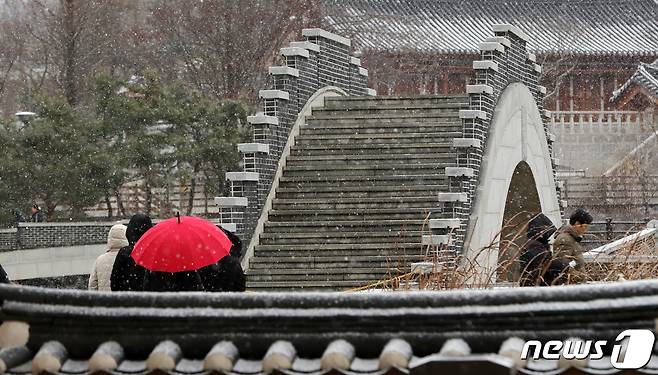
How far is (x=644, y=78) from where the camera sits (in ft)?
135

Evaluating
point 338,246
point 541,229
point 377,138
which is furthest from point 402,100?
point 541,229

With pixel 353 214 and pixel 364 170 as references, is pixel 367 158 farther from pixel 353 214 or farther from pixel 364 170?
pixel 353 214

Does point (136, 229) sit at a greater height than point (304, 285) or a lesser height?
greater

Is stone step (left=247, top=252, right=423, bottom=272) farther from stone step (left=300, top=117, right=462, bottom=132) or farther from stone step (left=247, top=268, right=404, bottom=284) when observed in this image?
stone step (left=300, top=117, right=462, bottom=132)

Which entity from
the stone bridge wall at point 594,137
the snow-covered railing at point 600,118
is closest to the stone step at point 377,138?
the stone bridge wall at point 594,137

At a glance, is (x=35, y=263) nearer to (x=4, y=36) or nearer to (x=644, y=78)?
(x=4, y=36)

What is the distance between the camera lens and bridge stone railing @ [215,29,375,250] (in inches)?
760

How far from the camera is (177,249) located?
8.16 meters

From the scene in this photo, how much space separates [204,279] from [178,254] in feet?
1.74

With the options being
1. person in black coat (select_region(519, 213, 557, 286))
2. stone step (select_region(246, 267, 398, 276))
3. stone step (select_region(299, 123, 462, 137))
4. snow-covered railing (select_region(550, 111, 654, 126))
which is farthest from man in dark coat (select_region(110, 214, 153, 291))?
snow-covered railing (select_region(550, 111, 654, 126))

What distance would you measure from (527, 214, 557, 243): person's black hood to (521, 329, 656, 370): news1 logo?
619cm

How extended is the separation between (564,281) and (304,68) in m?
A: 11.5

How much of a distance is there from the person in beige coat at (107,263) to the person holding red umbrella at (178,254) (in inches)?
83.5

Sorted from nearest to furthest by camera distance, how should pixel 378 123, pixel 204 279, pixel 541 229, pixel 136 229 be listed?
pixel 204 279
pixel 136 229
pixel 541 229
pixel 378 123
